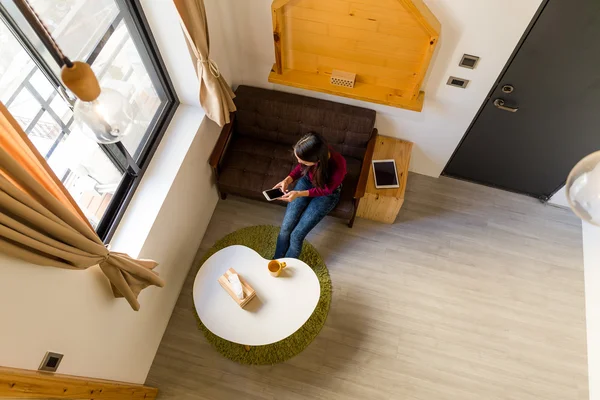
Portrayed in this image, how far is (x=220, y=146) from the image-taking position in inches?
127

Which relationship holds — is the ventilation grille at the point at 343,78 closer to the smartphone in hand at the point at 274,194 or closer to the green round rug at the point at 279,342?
the smartphone in hand at the point at 274,194

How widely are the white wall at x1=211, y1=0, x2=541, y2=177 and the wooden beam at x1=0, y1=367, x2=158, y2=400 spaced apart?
7.51 feet

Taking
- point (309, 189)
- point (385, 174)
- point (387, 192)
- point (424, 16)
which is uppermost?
point (424, 16)

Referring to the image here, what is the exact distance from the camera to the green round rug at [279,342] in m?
3.01

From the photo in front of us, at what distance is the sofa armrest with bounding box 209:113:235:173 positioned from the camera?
3.20 metres

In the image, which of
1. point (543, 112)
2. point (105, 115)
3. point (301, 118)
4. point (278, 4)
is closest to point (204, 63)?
point (278, 4)

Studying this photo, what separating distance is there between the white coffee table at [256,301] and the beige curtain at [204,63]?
98 centimetres

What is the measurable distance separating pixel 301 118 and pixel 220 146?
2.14ft

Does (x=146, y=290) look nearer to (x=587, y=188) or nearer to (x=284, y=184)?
(x=284, y=184)

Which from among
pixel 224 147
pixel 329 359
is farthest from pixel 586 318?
pixel 224 147

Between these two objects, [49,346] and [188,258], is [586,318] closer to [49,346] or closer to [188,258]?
[188,258]

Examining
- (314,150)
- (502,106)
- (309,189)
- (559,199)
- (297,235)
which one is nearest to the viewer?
(314,150)

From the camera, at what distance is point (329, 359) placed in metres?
3.02

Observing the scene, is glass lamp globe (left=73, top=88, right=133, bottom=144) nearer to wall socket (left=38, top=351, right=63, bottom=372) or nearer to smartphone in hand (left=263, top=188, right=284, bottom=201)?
wall socket (left=38, top=351, right=63, bottom=372)
